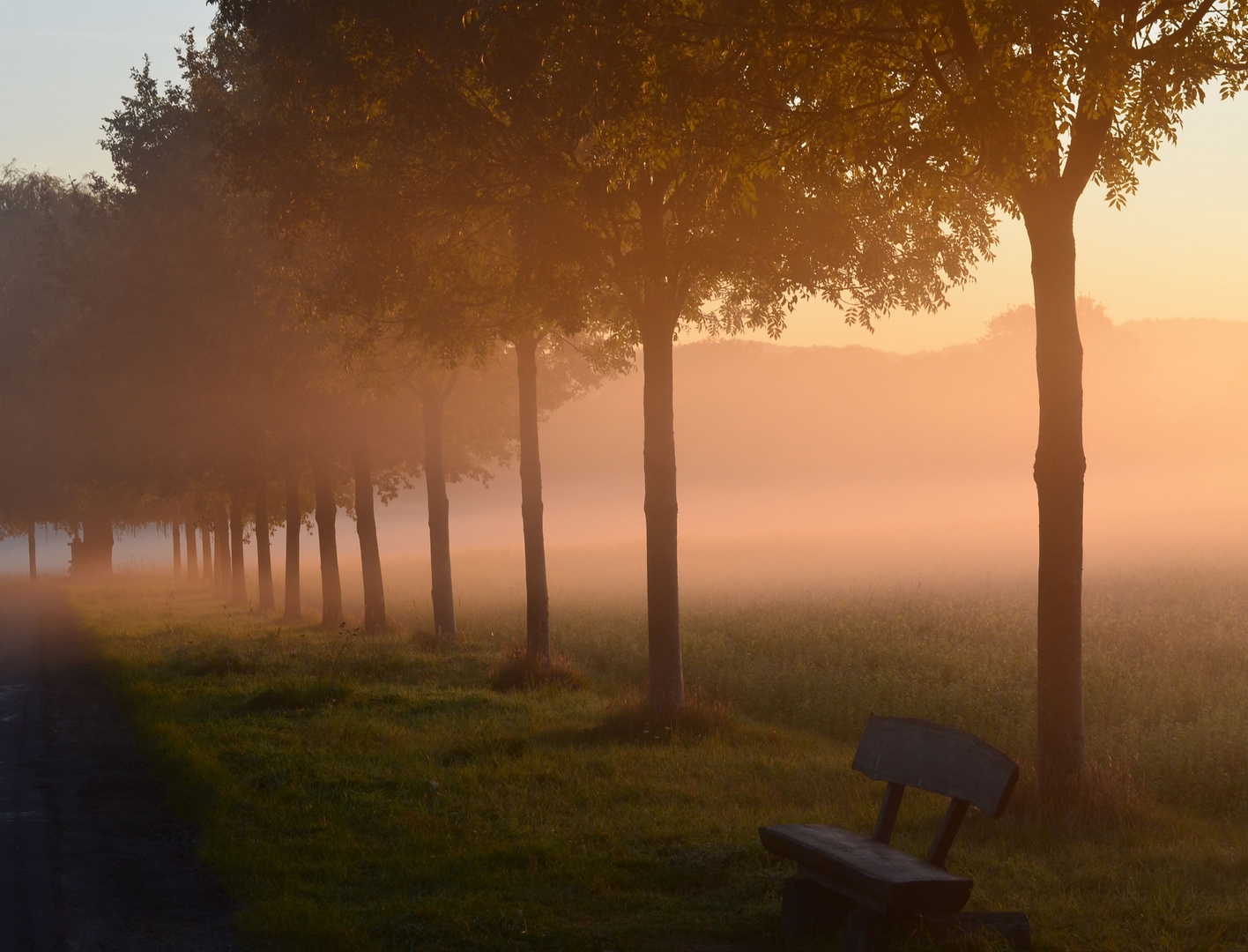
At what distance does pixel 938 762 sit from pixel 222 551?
1909 inches

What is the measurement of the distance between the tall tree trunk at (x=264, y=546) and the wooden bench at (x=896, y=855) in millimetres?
29167

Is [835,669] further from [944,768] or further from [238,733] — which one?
[944,768]

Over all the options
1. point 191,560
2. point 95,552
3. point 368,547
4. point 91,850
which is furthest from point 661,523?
point 95,552

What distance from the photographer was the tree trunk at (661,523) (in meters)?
14.4

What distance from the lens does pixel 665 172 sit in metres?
14.0

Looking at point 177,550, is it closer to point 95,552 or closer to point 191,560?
point 191,560

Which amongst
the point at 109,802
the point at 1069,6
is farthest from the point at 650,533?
the point at 1069,6

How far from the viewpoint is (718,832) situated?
912 cm

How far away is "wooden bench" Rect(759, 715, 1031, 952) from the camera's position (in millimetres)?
5906

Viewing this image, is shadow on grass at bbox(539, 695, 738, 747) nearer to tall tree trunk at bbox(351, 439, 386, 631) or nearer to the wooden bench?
the wooden bench

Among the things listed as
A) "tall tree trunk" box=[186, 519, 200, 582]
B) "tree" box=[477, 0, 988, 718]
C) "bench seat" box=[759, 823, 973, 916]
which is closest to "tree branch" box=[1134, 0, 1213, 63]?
"tree" box=[477, 0, 988, 718]

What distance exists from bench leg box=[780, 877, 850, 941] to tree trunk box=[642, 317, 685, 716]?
7.52m

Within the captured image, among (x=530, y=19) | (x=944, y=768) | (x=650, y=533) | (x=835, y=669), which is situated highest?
(x=530, y=19)

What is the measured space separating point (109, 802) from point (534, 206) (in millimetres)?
8112
